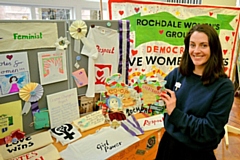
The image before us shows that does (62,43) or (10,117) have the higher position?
(62,43)

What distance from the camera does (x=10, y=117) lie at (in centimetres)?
130

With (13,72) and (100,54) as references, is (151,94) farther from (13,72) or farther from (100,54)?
(13,72)

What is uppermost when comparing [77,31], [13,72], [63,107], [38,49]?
→ [77,31]

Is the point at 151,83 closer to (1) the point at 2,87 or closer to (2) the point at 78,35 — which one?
(2) the point at 78,35

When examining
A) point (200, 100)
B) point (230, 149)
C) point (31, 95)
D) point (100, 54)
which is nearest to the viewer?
point (200, 100)

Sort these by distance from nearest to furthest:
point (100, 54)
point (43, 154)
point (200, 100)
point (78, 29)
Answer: point (200, 100), point (43, 154), point (78, 29), point (100, 54)

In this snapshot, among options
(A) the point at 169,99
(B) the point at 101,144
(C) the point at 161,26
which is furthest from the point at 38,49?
(C) the point at 161,26

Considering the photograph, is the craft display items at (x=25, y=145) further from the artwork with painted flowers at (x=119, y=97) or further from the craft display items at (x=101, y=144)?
the artwork with painted flowers at (x=119, y=97)

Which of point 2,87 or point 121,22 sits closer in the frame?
point 2,87

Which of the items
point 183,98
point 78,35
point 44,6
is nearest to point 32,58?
point 78,35

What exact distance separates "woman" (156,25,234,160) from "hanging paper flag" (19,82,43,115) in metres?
0.78

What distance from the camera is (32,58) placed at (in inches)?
52.3

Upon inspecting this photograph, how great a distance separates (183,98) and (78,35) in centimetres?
82

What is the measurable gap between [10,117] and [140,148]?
0.88 metres
